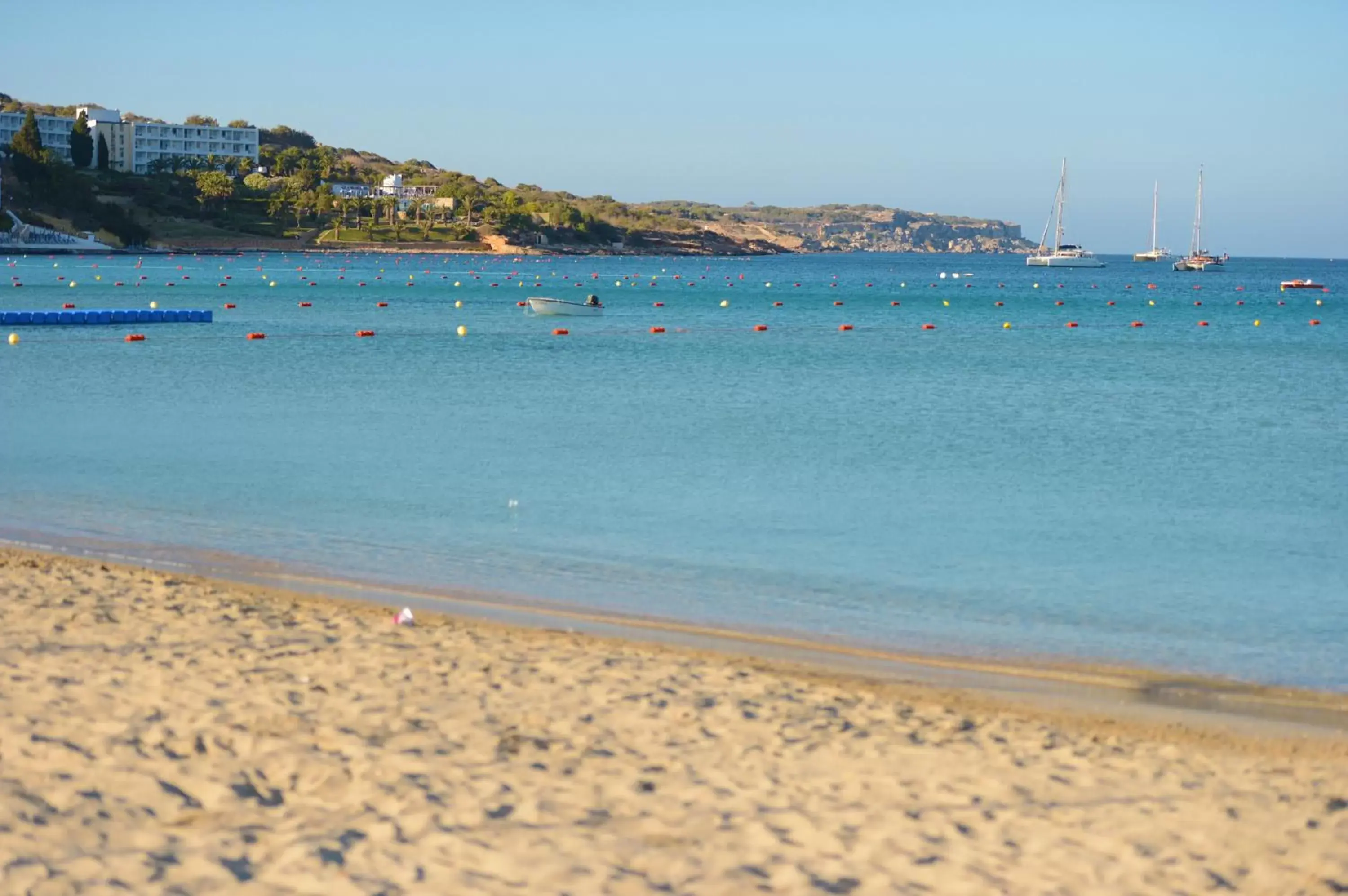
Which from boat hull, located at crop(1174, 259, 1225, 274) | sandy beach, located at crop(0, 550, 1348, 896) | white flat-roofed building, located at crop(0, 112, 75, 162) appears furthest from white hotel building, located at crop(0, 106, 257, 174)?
sandy beach, located at crop(0, 550, 1348, 896)

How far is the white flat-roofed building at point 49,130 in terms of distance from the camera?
557ft

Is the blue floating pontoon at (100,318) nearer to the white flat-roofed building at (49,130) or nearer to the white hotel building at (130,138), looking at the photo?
the white hotel building at (130,138)

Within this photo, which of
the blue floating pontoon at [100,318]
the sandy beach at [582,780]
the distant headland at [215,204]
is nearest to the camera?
the sandy beach at [582,780]

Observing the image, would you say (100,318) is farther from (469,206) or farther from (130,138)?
(130,138)

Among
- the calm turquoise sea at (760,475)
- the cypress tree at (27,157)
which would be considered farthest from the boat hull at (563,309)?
the cypress tree at (27,157)

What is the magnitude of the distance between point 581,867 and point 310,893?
1000 mm

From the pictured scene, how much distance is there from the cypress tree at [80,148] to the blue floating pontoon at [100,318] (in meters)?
125

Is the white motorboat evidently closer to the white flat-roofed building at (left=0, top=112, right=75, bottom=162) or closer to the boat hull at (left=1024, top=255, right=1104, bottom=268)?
the boat hull at (left=1024, top=255, right=1104, bottom=268)

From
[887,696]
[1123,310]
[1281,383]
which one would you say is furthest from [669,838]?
[1123,310]

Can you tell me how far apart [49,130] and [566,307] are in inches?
5520

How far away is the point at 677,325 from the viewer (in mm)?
52219

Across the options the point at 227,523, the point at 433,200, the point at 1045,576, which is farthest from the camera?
the point at 433,200

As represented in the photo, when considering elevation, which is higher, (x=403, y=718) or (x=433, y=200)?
(x=433, y=200)

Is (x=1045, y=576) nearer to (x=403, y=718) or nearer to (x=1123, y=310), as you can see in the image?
(x=403, y=718)
